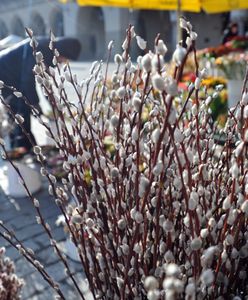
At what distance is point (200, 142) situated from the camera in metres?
1.32

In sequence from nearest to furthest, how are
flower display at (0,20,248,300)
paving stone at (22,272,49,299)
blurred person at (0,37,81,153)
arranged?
flower display at (0,20,248,300) < paving stone at (22,272,49,299) < blurred person at (0,37,81,153)

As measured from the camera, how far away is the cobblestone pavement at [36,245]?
2.93 m

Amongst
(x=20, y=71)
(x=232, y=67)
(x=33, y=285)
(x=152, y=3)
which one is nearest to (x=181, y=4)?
(x=152, y=3)

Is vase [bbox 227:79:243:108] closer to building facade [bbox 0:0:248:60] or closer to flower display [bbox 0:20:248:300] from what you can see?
flower display [bbox 0:20:248:300]

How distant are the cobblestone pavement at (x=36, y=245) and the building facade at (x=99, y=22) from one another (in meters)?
21.0

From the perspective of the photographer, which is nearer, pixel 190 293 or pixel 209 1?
pixel 190 293

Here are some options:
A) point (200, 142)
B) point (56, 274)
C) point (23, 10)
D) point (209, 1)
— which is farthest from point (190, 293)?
point (23, 10)

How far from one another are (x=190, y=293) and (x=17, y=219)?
354cm

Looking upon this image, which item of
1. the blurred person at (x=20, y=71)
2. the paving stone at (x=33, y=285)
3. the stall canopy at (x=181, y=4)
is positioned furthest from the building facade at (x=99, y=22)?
Result: the paving stone at (x=33, y=285)

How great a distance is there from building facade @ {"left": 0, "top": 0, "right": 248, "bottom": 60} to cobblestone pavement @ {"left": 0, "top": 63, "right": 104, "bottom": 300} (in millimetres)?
20976

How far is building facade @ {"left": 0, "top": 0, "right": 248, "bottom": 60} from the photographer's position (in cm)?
2703

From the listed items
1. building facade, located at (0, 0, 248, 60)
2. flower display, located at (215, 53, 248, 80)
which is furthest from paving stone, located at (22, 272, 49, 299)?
building facade, located at (0, 0, 248, 60)

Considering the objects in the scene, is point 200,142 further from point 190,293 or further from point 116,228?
point 190,293

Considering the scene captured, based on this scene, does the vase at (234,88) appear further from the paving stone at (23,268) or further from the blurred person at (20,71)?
the paving stone at (23,268)
